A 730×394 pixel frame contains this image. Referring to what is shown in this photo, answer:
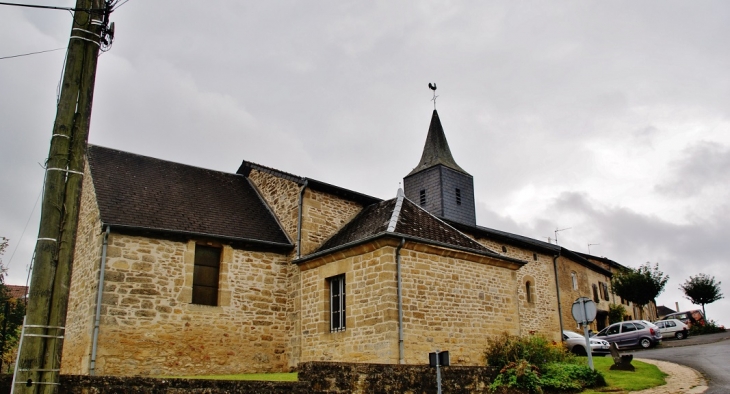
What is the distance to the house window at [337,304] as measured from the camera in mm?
14992

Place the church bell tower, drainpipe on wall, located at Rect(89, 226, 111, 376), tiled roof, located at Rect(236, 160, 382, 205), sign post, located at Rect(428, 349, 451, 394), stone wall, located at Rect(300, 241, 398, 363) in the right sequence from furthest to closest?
the church bell tower < tiled roof, located at Rect(236, 160, 382, 205) < stone wall, located at Rect(300, 241, 398, 363) < drainpipe on wall, located at Rect(89, 226, 111, 376) < sign post, located at Rect(428, 349, 451, 394)

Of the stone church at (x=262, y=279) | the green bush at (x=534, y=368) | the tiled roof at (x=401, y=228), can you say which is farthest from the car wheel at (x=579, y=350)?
the tiled roof at (x=401, y=228)

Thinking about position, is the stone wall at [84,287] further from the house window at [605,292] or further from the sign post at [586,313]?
the house window at [605,292]

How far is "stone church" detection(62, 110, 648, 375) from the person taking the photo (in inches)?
544

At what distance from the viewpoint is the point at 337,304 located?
15336mm

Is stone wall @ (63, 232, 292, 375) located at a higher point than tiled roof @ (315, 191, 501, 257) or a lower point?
lower

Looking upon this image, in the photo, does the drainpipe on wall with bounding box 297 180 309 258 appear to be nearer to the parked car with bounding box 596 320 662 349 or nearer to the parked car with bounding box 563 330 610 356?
the parked car with bounding box 563 330 610 356

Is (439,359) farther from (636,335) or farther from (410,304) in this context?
(636,335)

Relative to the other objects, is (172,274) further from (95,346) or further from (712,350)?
(712,350)

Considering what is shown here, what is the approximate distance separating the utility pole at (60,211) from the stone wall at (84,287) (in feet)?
27.6

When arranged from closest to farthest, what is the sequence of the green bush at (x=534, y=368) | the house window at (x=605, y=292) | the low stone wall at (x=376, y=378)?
1. the low stone wall at (x=376, y=378)
2. the green bush at (x=534, y=368)
3. the house window at (x=605, y=292)

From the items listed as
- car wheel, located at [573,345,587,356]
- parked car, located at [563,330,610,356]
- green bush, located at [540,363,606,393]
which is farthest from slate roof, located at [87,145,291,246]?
car wheel, located at [573,345,587,356]

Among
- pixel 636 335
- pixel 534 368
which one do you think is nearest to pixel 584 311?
pixel 534 368

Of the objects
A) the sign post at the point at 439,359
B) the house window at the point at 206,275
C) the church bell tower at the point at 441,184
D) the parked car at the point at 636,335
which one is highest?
the church bell tower at the point at 441,184
